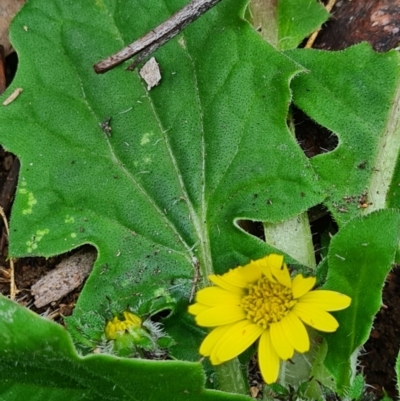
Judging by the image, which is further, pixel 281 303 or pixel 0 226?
pixel 0 226

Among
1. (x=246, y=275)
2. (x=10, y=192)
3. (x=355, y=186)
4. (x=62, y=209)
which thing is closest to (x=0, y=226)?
(x=10, y=192)

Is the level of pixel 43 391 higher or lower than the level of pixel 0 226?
lower

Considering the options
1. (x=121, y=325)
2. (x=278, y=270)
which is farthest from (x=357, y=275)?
(x=121, y=325)

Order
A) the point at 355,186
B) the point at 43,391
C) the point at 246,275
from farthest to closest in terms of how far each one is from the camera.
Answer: the point at 355,186 → the point at 246,275 → the point at 43,391

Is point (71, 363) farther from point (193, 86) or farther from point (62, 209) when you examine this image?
point (193, 86)

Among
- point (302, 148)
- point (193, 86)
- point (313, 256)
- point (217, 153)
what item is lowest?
point (313, 256)

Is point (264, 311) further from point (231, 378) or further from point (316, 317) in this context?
point (231, 378)
